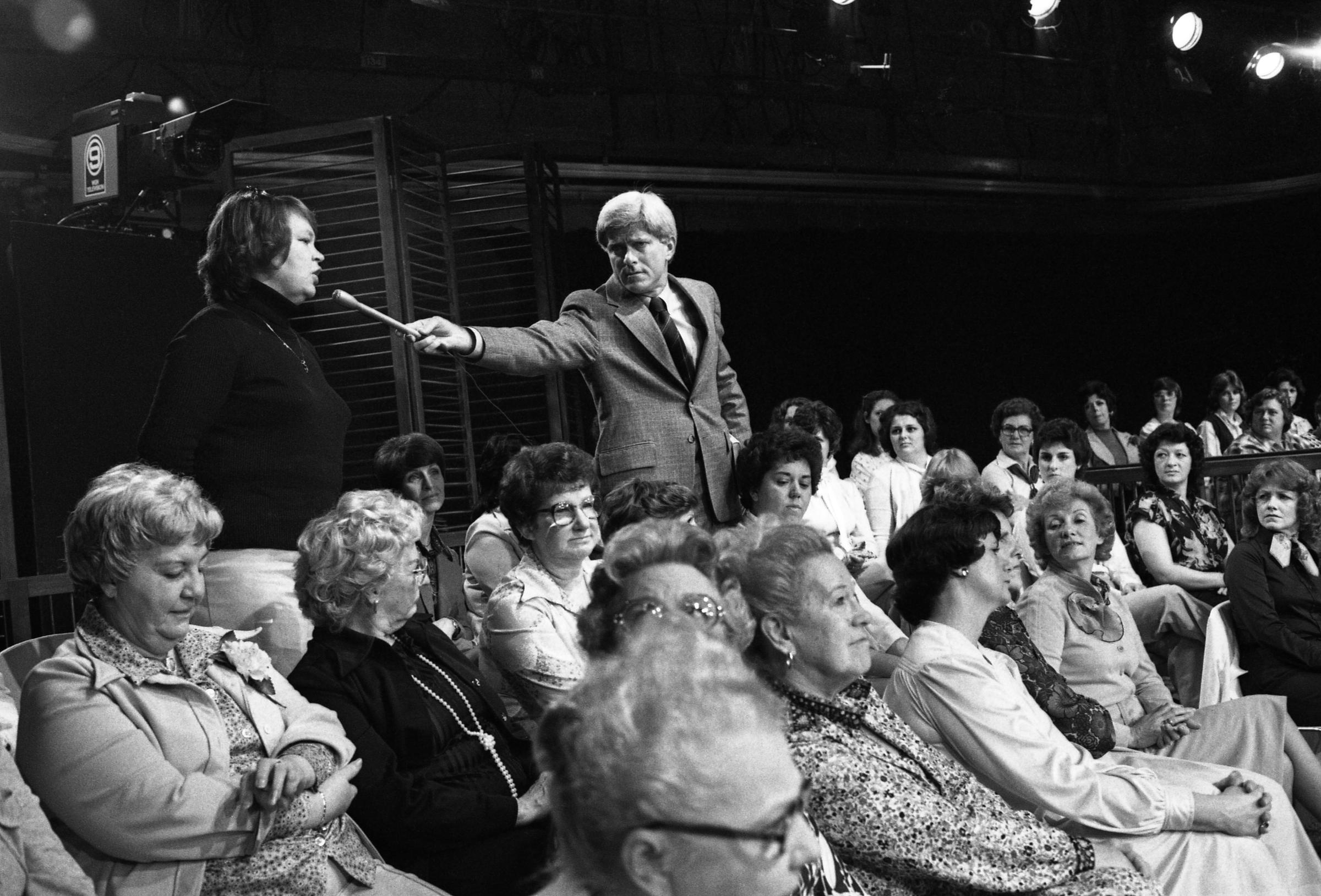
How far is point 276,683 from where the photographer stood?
2.12 m

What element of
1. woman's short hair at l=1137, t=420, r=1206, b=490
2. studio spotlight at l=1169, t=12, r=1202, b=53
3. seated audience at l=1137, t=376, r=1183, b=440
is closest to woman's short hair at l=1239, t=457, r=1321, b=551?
woman's short hair at l=1137, t=420, r=1206, b=490

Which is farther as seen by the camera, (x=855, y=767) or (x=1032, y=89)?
(x=1032, y=89)

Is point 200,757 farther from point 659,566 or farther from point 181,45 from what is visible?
point 181,45

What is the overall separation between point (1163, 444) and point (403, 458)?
2962 millimetres

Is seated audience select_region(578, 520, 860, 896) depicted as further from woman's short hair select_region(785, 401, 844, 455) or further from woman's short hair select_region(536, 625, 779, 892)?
woman's short hair select_region(785, 401, 844, 455)

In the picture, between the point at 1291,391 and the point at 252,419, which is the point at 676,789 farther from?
the point at 1291,391

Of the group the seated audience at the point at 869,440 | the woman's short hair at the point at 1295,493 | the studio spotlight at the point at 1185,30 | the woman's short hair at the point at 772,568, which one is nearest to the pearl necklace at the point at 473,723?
the woman's short hair at the point at 772,568

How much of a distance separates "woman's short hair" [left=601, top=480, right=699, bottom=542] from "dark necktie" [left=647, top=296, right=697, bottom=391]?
0.38m

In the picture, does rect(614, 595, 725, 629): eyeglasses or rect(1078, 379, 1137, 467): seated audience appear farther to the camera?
rect(1078, 379, 1137, 467): seated audience

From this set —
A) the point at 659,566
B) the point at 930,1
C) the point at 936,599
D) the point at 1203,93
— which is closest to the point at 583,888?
the point at 659,566

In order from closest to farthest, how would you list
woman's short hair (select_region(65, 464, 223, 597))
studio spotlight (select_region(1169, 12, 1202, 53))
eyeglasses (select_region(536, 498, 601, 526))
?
woman's short hair (select_region(65, 464, 223, 597)), eyeglasses (select_region(536, 498, 601, 526)), studio spotlight (select_region(1169, 12, 1202, 53))

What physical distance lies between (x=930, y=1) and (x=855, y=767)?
9.22 meters

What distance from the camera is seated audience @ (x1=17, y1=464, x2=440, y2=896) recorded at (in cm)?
186

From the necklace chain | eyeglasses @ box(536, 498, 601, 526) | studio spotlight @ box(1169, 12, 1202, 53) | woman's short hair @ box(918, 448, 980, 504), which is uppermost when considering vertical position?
studio spotlight @ box(1169, 12, 1202, 53)
